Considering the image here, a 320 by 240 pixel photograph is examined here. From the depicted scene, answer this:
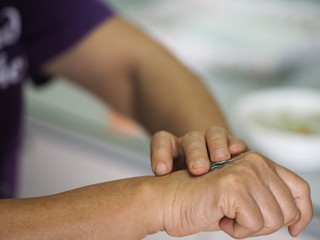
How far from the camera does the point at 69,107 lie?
1.07 meters

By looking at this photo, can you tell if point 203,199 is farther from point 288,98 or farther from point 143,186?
point 288,98

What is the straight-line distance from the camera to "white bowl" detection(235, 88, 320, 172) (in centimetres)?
80

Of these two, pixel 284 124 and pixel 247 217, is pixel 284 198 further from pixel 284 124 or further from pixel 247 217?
pixel 284 124

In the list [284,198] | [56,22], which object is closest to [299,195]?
[284,198]

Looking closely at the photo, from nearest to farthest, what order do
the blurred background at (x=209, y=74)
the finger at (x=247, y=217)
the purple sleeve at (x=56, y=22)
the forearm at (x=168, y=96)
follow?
the finger at (x=247, y=217) → the forearm at (x=168, y=96) → the purple sleeve at (x=56, y=22) → the blurred background at (x=209, y=74)

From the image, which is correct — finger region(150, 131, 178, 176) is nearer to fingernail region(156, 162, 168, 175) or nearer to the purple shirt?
fingernail region(156, 162, 168, 175)

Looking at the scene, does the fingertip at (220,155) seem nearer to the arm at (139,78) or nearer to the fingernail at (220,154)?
the fingernail at (220,154)

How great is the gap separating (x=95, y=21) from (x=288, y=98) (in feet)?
1.47

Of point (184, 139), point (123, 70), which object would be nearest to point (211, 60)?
point (123, 70)

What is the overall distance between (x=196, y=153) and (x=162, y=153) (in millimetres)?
29

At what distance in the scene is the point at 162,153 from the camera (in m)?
0.40

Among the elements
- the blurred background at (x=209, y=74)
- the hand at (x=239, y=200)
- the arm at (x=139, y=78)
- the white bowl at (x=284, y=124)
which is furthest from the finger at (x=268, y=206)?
the blurred background at (x=209, y=74)

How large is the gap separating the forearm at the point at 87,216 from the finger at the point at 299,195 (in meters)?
0.10

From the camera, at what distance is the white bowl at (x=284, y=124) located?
802 millimetres
